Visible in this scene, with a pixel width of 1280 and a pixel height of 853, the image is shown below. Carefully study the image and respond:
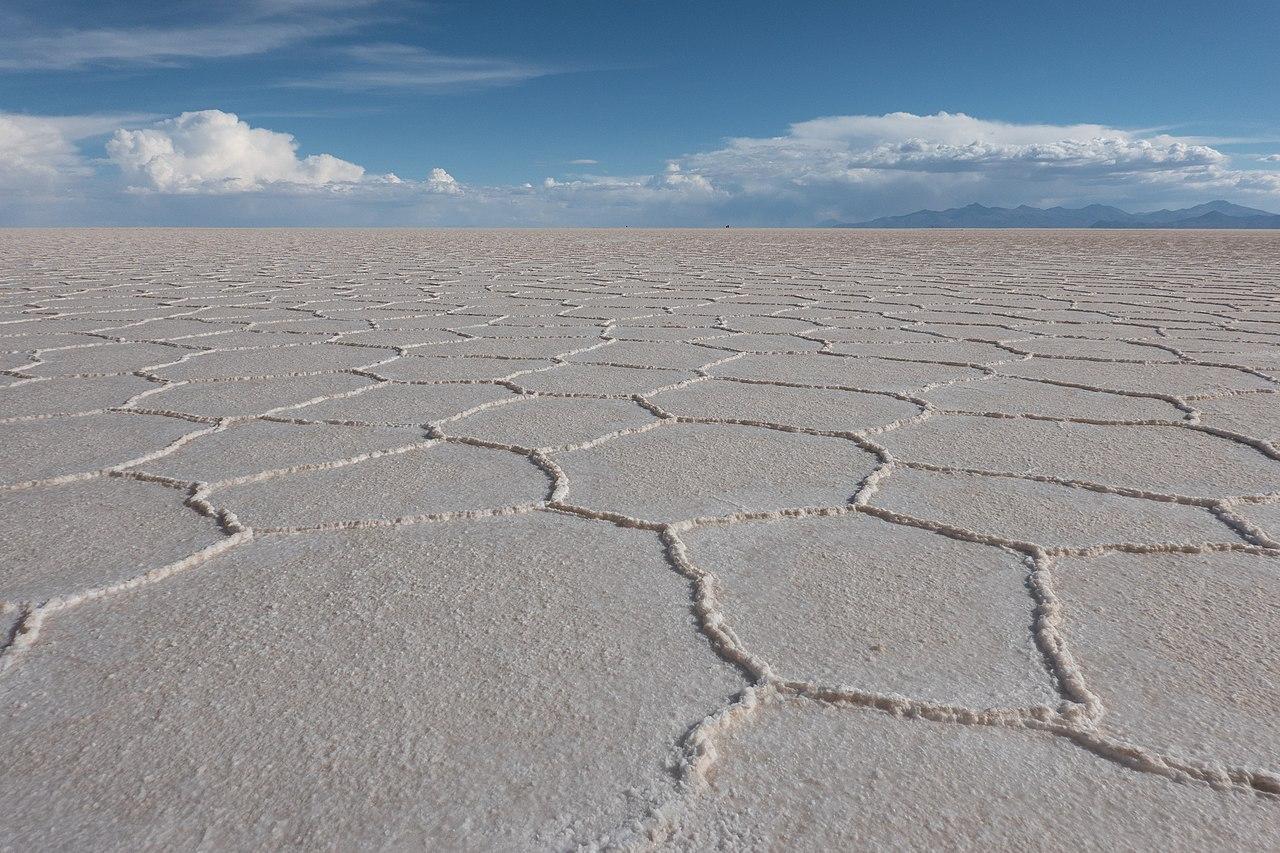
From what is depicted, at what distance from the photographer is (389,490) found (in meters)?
1.45

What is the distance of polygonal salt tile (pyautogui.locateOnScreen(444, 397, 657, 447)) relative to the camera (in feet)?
5.86

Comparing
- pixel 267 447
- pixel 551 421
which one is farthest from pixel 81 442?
pixel 551 421

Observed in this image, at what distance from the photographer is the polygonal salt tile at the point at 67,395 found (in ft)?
6.54

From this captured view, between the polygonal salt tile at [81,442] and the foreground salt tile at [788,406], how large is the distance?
1.02 meters

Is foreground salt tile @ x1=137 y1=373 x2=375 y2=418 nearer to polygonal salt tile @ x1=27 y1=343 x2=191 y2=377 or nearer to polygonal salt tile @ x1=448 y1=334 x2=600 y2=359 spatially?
polygonal salt tile @ x1=27 y1=343 x2=191 y2=377

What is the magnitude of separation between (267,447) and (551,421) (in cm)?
55

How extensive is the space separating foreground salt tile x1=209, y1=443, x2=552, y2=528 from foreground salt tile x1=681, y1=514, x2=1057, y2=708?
0.36 meters

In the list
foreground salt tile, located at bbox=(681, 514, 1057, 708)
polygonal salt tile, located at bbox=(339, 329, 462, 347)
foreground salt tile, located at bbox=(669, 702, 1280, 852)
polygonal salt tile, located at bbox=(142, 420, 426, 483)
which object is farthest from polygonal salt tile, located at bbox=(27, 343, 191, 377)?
foreground salt tile, located at bbox=(669, 702, 1280, 852)

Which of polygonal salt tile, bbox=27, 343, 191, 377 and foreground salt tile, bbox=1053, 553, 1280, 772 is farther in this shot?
polygonal salt tile, bbox=27, 343, 191, 377

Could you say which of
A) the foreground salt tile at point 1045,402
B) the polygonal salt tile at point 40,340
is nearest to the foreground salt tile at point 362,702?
the foreground salt tile at point 1045,402

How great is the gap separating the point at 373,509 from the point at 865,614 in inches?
28.7

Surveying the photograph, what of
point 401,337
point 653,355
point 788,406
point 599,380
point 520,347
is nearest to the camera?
point 788,406

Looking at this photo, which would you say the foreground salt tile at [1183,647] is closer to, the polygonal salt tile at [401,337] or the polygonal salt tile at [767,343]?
the polygonal salt tile at [767,343]

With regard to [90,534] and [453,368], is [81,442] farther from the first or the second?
[453,368]
